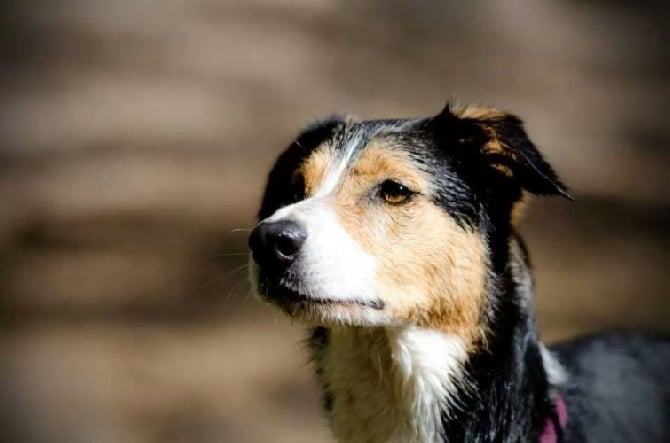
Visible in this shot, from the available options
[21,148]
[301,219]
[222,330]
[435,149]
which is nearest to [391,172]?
[435,149]

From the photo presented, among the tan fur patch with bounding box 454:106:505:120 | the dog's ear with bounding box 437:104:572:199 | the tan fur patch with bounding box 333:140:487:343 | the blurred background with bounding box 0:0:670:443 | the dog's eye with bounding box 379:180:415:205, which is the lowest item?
the blurred background with bounding box 0:0:670:443

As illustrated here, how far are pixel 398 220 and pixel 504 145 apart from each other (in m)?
0.34

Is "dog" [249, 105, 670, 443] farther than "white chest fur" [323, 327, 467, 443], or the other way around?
"white chest fur" [323, 327, 467, 443]

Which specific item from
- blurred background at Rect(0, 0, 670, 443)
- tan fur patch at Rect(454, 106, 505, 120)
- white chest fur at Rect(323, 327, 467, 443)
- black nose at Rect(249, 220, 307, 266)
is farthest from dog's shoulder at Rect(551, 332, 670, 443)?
blurred background at Rect(0, 0, 670, 443)

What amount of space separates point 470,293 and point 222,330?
9.71 ft

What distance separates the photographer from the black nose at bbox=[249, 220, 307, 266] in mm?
2287

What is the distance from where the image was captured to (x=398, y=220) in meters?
2.50

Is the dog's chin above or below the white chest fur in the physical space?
above

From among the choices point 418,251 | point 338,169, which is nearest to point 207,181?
point 338,169

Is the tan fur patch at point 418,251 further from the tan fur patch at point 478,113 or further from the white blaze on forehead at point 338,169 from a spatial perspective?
the tan fur patch at point 478,113

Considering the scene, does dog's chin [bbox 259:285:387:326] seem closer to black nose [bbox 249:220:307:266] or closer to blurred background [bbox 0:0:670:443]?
black nose [bbox 249:220:307:266]

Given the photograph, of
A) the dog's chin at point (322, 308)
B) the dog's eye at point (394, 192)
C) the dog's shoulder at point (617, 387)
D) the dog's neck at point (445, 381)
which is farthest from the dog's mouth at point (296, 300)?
the dog's shoulder at point (617, 387)

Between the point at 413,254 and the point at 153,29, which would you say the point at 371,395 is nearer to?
the point at 413,254

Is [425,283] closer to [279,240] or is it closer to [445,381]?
[445,381]
